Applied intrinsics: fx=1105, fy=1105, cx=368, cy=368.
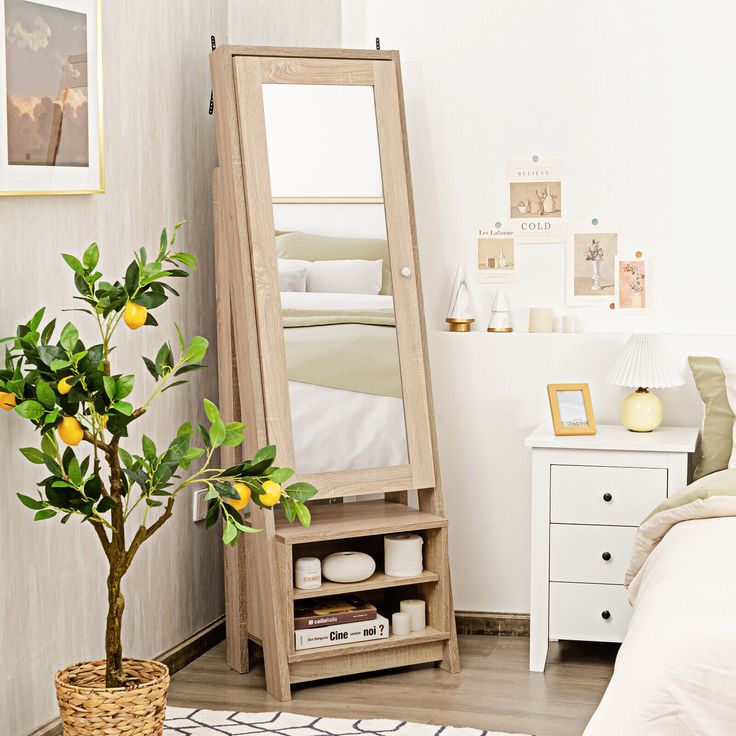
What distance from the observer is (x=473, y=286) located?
361 cm

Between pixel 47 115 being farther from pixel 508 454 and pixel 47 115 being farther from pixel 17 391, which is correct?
pixel 508 454

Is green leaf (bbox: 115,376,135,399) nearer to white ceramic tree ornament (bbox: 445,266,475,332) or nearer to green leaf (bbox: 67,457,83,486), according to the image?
green leaf (bbox: 67,457,83,486)

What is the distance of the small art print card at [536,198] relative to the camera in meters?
3.52

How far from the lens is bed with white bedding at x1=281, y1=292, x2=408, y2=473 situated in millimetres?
3135

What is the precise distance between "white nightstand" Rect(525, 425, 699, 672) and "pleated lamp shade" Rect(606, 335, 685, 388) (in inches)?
6.3

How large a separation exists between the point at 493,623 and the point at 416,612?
46cm

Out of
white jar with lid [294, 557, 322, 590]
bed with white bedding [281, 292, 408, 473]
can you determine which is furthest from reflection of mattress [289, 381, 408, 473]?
white jar with lid [294, 557, 322, 590]

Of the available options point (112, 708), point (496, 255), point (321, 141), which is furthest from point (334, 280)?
point (112, 708)

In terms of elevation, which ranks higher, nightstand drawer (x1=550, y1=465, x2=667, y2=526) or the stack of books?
nightstand drawer (x1=550, y1=465, x2=667, y2=526)

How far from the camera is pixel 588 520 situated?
3197mm

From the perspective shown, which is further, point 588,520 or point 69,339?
point 588,520

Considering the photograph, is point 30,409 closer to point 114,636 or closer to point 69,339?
point 69,339

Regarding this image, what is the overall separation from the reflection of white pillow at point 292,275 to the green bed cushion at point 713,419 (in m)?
1.22

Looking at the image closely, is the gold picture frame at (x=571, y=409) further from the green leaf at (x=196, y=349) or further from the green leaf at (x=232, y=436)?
the green leaf at (x=196, y=349)
